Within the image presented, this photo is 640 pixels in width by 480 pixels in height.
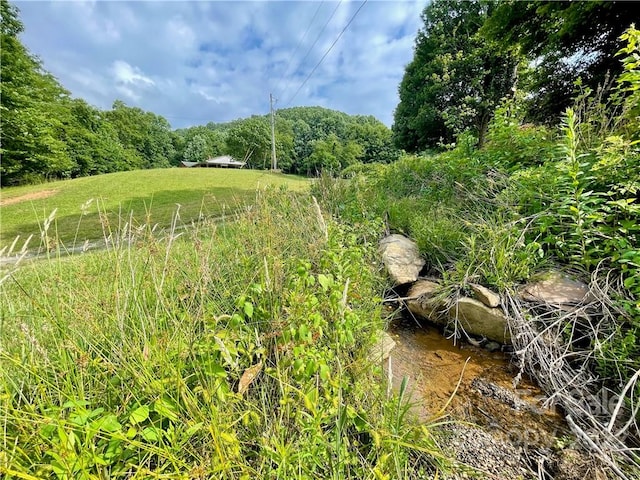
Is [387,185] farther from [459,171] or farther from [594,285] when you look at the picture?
[594,285]

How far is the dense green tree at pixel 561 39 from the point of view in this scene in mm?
4543

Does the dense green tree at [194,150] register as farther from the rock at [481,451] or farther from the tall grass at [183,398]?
the rock at [481,451]

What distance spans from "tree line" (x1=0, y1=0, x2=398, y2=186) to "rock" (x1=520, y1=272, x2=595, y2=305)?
2529 mm

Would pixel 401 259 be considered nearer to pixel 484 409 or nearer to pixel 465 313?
pixel 465 313

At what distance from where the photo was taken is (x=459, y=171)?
3969mm

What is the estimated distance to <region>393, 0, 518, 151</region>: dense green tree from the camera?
1372 cm

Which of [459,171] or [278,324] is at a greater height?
[459,171]

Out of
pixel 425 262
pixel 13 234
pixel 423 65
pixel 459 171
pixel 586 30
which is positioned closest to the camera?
pixel 425 262

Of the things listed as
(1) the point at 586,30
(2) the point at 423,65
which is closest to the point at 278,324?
(1) the point at 586,30

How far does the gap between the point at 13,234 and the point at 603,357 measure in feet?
33.4

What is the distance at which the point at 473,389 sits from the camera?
6.03ft

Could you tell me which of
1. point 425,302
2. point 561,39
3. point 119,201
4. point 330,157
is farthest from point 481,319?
point 119,201

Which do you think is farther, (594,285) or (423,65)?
(423,65)

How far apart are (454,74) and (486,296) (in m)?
16.3
